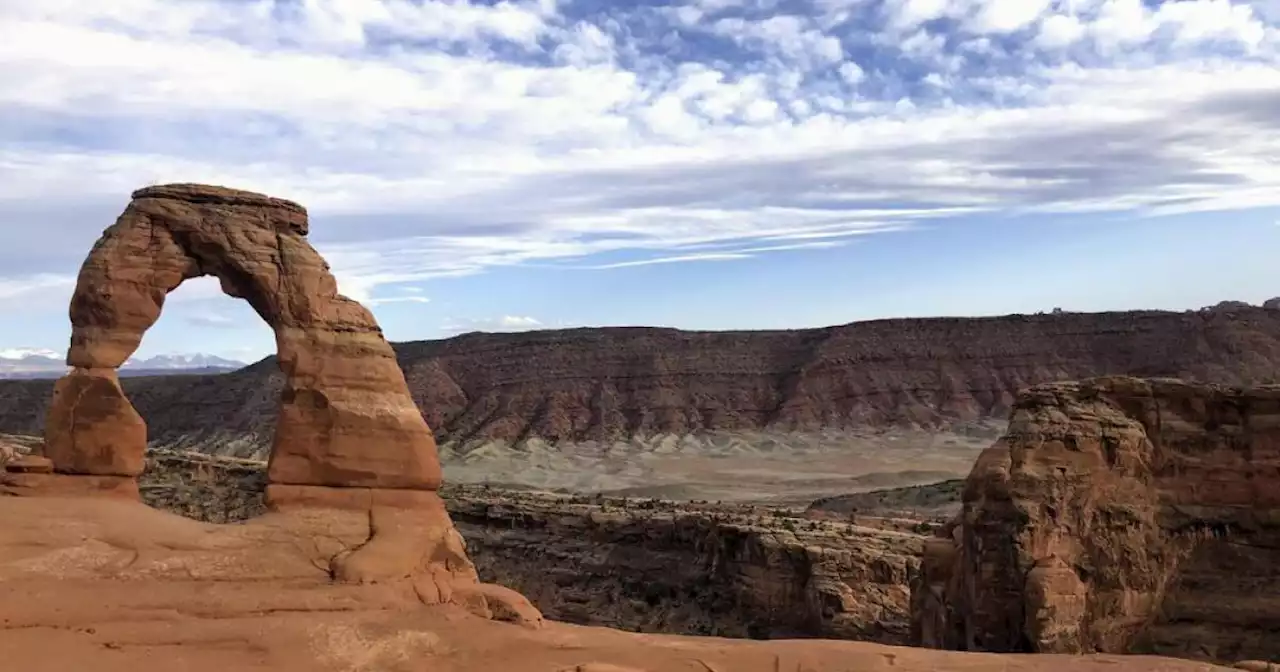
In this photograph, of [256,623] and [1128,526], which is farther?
[1128,526]

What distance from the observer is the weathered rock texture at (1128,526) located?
59.3 ft

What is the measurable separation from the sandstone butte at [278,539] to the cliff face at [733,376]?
8274 centimetres

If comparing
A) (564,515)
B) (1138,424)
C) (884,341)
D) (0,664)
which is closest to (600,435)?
(884,341)

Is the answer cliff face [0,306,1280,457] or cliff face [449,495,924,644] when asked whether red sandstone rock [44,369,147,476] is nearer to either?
cliff face [449,495,924,644]

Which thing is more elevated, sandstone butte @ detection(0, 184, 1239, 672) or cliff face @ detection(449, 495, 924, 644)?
sandstone butte @ detection(0, 184, 1239, 672)

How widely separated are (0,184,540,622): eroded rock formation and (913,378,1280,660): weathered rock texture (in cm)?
921

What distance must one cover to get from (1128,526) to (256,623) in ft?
49.8

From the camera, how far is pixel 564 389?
352ft

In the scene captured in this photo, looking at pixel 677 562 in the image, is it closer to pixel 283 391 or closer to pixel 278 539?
pixel 283 391

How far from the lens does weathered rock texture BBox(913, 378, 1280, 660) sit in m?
18.1

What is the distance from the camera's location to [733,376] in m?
111

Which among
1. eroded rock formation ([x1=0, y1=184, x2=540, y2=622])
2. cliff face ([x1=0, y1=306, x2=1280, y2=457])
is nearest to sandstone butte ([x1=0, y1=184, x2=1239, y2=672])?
eroded rock formation ([x1=0, y1=184, x2=540, y2=622])

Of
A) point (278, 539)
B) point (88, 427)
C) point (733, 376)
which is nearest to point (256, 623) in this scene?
point (278, 539)

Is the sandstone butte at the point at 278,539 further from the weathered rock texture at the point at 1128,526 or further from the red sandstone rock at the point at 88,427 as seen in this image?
the weathered rock texture at the point at 1128,526
